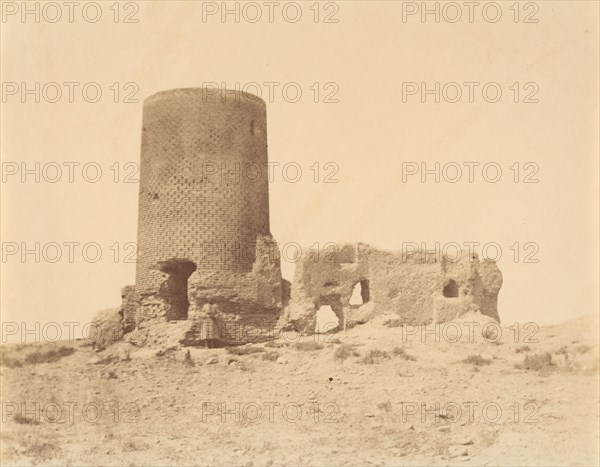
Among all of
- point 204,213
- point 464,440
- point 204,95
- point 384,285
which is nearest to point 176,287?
point 204,213

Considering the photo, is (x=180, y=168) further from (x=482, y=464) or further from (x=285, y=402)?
(x=482, y=464)

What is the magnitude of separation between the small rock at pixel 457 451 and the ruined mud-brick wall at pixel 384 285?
922 cm

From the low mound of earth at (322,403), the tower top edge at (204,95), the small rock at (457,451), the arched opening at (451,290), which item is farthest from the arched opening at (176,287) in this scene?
the small rock at (457,451)

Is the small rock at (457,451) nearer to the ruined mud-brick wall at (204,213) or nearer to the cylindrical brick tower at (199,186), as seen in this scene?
the ruined mud-brick wall at (204,213)

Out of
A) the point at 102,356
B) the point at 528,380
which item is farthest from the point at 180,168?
the point at 528,380

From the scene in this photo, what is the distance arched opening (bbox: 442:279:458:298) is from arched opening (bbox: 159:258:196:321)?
6215 millimetres

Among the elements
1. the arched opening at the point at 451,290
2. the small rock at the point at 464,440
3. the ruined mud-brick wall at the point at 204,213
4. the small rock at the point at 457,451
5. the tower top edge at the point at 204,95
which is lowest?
the small rock at the point at 457,451

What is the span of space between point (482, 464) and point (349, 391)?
12.7 ft

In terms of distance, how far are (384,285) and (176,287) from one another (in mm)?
4926

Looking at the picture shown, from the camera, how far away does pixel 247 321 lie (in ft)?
82.1

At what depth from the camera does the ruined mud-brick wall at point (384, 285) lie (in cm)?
2562

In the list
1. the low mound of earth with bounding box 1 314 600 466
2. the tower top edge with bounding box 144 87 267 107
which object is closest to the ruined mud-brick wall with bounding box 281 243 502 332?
the low mound of earth with bounding box 1 314 600 466

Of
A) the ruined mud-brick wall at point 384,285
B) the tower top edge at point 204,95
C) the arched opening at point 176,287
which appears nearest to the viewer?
the arched opening at point 176,287

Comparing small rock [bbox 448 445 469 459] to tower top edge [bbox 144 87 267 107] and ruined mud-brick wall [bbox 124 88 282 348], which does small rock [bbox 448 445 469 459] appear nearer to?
ruined mud-brick wall [bbox 124 88 282 348]
